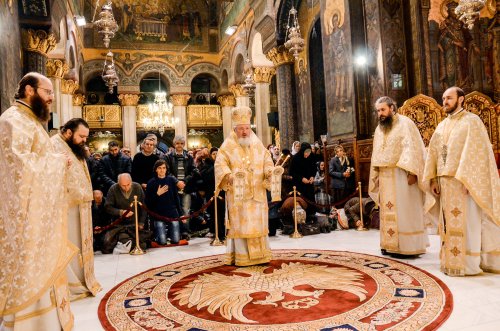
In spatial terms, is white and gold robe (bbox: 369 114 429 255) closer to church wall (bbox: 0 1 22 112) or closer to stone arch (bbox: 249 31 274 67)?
church wall (bbox: 0 1 22 112)

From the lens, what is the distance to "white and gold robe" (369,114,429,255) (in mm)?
4633

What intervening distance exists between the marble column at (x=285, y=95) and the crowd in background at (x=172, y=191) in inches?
183

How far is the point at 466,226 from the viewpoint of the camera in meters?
3.90

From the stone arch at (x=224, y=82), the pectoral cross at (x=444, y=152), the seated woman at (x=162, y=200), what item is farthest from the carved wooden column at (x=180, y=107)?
the pectoral cross at (x=444, y=152)

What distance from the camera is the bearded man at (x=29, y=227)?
250 centimetres

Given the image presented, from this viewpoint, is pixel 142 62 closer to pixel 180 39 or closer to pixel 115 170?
pixel 180 39

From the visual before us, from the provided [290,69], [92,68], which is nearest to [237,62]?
[290,69]

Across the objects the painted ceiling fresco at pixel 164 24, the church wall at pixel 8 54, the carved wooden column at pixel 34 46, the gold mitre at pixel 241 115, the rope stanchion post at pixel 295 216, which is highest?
the painted ceiling fresco at pixel 164 24

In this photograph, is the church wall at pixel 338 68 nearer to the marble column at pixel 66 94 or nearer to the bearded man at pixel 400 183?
the bearded man at pixel 400 183

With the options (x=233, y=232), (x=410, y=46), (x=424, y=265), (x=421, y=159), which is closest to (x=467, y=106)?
(x=410, y=46)

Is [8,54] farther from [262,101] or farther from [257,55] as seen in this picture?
[257,55]

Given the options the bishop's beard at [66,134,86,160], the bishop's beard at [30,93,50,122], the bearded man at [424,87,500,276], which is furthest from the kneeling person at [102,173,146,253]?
the bearded man at [424,87,500,276]

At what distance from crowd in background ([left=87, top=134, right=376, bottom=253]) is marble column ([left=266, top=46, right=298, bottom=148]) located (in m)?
4.64

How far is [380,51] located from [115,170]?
558cm
